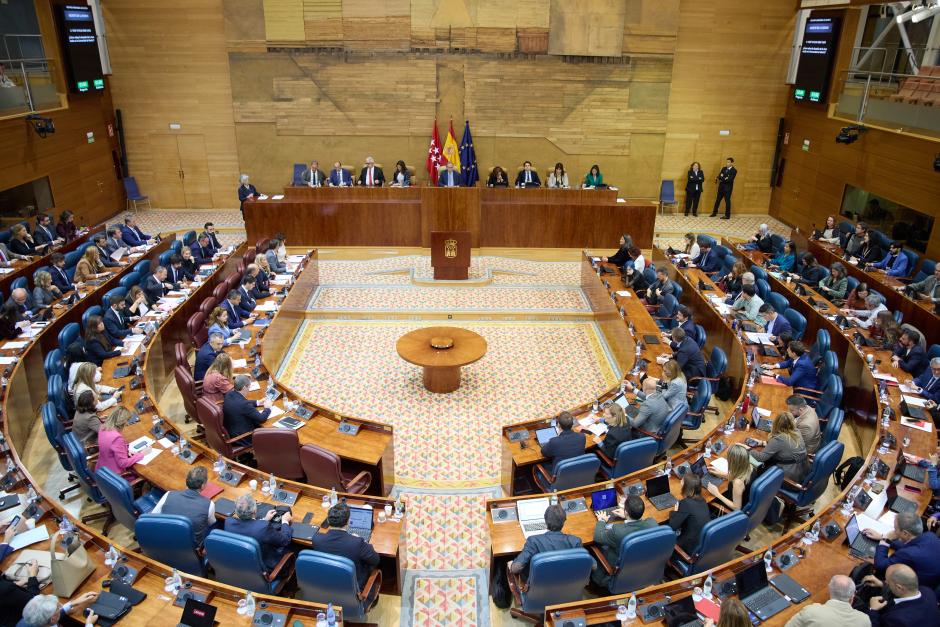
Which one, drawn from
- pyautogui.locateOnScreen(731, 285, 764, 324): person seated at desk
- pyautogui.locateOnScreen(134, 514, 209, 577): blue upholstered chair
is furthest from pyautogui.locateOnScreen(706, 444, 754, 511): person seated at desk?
pyautogui.locateOnScreen(134, 514, 209, 577): blue upholstered chair

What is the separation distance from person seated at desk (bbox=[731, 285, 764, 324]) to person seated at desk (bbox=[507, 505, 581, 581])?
6473 mm

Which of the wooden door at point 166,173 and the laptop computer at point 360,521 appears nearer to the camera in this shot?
the laptop computer at point 360,521

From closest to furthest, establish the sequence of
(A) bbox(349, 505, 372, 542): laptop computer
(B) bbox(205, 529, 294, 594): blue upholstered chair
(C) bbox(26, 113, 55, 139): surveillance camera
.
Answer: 1. (B) bbox(205, 529, 294, 594): blue upholstered chair
2. (A) bbox(349, 505, 372, 542): laptop computer
3. (C) bbox(26, 113, 55, 139): surveillance camera

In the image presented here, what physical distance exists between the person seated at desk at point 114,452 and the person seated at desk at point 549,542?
4090 mm

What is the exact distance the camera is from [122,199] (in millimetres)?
19656

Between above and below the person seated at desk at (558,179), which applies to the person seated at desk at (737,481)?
below

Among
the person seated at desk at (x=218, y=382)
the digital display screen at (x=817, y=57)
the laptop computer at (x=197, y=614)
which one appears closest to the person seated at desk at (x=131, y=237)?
the person seated at desk at (x=218, y=382)

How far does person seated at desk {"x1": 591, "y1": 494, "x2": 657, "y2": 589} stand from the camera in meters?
5.74

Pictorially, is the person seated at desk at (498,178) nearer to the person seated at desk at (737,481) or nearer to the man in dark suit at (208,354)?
the man in dark suit at (208,354)

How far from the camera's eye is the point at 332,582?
5.30 m

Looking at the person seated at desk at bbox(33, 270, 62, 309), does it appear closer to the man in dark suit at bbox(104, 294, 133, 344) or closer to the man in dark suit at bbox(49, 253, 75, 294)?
the man in dark suit at bbox(49, 253, 75, 294)

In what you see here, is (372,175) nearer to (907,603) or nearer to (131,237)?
(131,237)

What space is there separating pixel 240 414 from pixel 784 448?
601 cm

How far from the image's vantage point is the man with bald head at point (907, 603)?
185 inches
